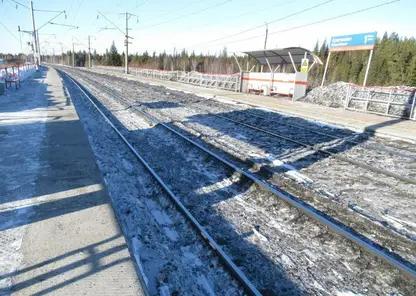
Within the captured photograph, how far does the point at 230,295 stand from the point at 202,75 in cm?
3414

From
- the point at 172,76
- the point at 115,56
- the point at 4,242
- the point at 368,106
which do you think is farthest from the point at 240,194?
the point at 115,56

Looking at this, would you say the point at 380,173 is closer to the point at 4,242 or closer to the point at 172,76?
the point at 4,242

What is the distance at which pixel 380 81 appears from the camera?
→ 41.2 m

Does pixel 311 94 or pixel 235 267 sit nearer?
pixel 235 267

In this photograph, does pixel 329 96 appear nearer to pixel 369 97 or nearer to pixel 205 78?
pixel 369 97

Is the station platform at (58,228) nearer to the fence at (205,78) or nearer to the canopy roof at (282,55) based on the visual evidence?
the canopy roof at (282,55)

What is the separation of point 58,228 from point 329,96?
20.1 m

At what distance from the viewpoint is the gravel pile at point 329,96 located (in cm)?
1944

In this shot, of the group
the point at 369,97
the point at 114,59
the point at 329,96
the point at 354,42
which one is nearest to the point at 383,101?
the point at 369,97

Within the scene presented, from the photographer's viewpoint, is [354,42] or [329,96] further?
[329,96]

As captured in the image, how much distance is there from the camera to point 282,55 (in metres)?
22.9

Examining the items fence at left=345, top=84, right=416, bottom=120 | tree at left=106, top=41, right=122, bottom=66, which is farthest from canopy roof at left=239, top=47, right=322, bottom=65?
tree at left=106, top=41, right=122, bottom=66

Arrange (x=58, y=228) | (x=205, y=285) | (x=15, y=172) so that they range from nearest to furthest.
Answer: (x=205, y=285) → (x=58, y=228) → (x=15, y=172)

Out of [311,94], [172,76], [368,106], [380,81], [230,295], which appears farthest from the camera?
[172,76]
